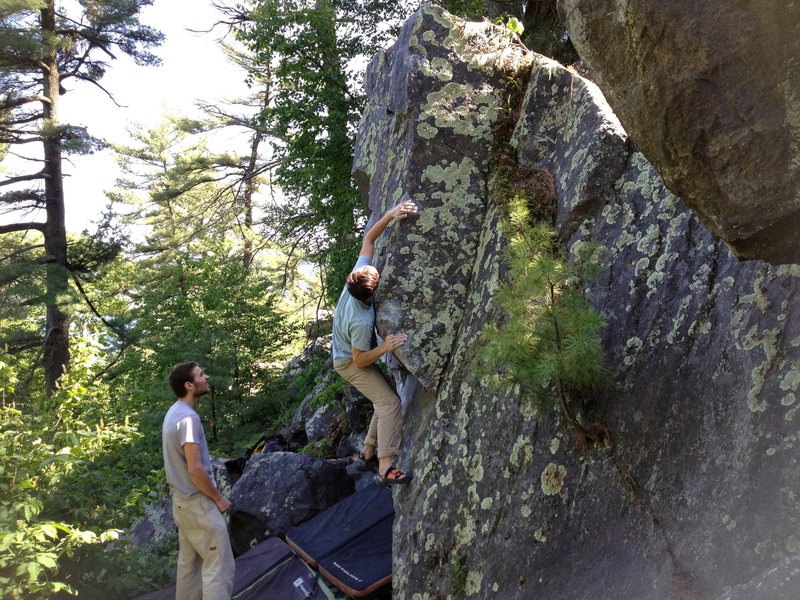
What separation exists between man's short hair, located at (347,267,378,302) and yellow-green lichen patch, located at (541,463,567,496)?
206 centimetres

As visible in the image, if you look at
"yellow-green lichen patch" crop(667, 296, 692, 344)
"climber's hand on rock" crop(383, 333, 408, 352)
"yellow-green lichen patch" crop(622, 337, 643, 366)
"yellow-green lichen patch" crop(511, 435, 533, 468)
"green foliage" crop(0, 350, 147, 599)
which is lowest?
"green foliage" crop(0, 350, 147, 599)

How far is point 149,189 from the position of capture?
29672 millimetres

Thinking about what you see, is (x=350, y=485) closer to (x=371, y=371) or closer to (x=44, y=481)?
(x=371, y=371)

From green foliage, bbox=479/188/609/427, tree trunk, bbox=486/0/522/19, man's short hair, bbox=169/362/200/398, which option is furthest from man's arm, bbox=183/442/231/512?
tree trunk, bbox=486/0/522/19

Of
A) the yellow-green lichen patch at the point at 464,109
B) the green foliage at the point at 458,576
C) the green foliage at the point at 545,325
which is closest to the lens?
the green foliage at the point at 545,325

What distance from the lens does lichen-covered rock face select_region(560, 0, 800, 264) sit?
207cm

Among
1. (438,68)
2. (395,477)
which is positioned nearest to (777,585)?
(395,477)

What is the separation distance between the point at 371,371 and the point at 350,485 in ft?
7.54

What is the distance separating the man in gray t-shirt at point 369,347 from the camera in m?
5.04

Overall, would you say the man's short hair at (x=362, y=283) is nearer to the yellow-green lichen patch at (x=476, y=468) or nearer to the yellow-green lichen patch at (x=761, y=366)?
the yellow-green lichen patch at (x=476, y=468)

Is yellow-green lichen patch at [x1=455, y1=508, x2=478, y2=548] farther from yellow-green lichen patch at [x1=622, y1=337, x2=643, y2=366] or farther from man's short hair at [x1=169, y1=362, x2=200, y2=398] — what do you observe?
man's short hair at [x1=169, y1=362, x2=200, y2=398]

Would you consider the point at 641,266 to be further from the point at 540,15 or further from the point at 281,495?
the point at 540,15

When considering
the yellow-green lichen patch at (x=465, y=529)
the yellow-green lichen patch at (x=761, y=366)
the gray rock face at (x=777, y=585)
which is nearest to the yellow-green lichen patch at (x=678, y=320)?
the yellow-green lichen patch at (x=761, y=366)

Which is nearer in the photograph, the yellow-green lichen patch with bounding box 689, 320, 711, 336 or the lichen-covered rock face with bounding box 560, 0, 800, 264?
the lichen-covered rock face with bounding box 560, 0, 800, 264
